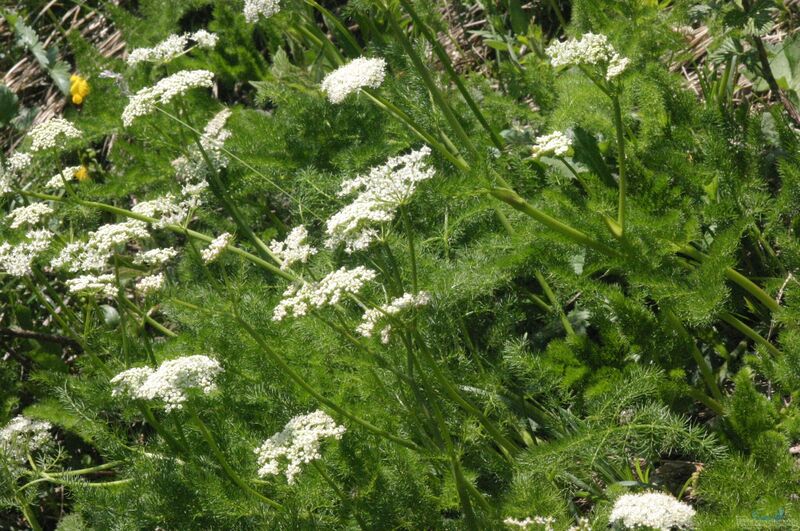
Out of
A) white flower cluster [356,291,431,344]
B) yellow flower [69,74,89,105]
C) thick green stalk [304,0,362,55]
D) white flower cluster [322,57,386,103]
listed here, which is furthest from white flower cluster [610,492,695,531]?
yellow flower [69,74,89,105]

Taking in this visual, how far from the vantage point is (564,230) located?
2.29 m

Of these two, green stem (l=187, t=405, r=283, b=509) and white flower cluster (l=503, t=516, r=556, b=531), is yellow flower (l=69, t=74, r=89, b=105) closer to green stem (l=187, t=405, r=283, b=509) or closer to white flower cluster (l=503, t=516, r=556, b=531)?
green stem (l=187, t=405, r=283, b=509)

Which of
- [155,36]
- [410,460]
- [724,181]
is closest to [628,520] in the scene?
[410,460]

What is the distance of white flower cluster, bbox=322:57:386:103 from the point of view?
2480mm

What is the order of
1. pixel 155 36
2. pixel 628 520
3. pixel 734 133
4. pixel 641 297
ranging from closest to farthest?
pixel 628 520, pixel 641 297, pixel 734 133, pixel 155 36

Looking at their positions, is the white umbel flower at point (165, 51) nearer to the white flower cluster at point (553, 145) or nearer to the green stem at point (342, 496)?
the white flower cluster at point (553, 145)

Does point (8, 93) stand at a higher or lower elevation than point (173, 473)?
higher

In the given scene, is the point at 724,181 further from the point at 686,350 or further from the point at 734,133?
the point at 686,350

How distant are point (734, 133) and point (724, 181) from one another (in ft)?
0.69

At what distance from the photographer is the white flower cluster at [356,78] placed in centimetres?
248

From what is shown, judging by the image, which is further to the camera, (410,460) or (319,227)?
(319,227)

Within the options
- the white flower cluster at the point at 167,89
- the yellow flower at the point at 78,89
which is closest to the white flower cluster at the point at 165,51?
the white flower cluster at the point at 167,89

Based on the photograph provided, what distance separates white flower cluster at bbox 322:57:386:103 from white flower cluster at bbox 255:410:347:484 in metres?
0.86

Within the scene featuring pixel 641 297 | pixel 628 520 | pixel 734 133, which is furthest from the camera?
pixel 734 133
